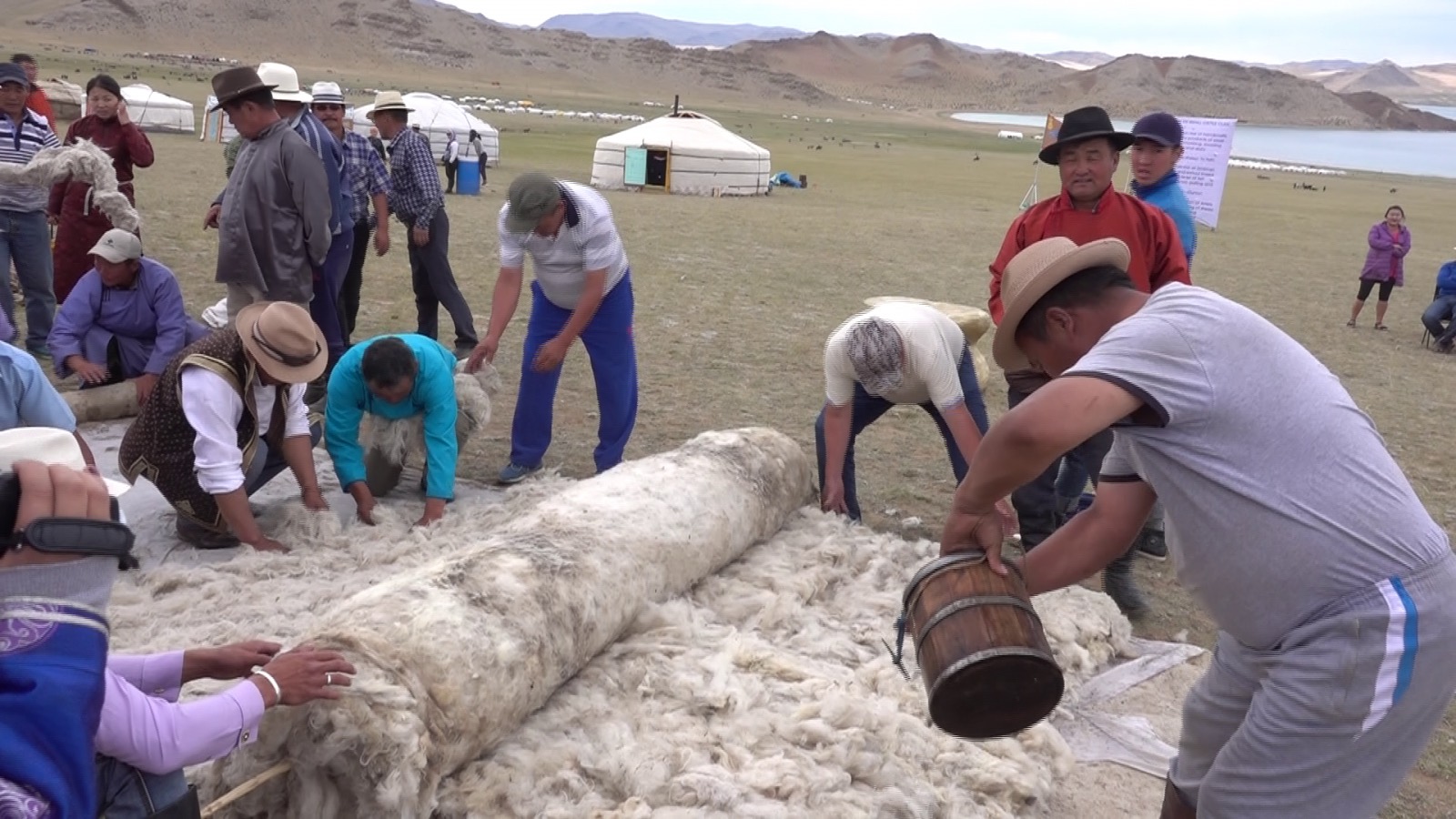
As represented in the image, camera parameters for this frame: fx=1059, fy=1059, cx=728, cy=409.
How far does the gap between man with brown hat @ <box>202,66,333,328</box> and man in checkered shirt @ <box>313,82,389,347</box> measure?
67.5 inches

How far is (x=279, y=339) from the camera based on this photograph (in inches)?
174

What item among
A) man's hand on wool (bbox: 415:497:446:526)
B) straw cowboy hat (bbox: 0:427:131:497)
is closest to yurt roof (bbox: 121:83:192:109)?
man's hand on wool (bbox: 415:497:446:526)

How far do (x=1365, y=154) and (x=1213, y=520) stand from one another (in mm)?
108285

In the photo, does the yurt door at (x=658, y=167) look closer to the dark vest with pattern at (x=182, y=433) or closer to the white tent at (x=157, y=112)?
the white tent at (x=157, y=112)

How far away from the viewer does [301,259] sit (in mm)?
6281

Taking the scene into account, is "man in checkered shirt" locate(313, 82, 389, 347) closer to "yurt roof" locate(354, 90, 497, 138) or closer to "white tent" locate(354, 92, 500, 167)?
"white tent" locate(354, 92, 500, 167)

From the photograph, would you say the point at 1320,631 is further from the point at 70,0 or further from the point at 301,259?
the point at 70,0

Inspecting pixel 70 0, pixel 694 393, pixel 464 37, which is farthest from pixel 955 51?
pixel 694 393

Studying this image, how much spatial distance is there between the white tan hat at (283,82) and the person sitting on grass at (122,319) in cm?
178

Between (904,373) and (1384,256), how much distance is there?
11.3 meters

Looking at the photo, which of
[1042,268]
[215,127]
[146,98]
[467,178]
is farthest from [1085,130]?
[146,98]

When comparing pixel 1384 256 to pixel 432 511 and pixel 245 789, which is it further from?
pixel 245 789

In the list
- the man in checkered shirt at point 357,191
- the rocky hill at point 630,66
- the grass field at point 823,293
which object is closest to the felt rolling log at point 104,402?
the man in checkered shirt at point 357,191

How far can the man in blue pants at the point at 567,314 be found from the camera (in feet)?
18.4
